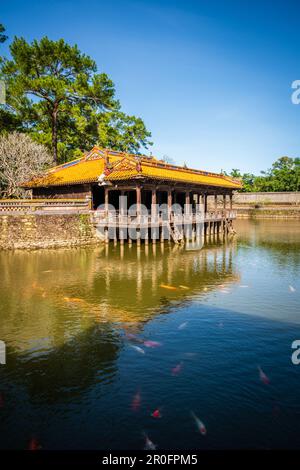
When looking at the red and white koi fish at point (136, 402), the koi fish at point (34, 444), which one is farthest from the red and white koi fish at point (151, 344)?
the koi fish at point (34, 444)

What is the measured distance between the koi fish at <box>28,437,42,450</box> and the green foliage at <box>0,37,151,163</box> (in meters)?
32.3

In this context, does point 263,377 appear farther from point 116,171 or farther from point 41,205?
point 41,205

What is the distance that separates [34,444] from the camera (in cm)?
461

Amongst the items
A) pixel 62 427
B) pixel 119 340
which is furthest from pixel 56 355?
pixel 62 427

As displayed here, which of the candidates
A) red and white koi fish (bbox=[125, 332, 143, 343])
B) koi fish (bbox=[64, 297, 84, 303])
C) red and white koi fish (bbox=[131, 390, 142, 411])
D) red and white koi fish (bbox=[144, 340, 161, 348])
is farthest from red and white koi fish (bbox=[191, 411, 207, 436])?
koi fish (bbox=[64, 297, 84, 303])

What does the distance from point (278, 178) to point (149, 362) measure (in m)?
58.1

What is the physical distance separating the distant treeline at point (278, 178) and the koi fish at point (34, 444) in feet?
190

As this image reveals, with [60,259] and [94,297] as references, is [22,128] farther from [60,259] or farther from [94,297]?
[94,297]

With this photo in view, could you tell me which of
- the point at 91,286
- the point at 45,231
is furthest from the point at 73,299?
the point at 45,231

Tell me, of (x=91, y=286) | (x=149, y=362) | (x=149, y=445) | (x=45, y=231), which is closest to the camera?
(x=149, y=445)

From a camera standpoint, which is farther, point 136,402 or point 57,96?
point 57,96

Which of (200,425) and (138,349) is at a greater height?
(138,349)

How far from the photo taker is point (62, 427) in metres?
4.95

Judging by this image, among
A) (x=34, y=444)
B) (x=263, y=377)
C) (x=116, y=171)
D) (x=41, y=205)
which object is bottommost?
(x=34, y=444)
